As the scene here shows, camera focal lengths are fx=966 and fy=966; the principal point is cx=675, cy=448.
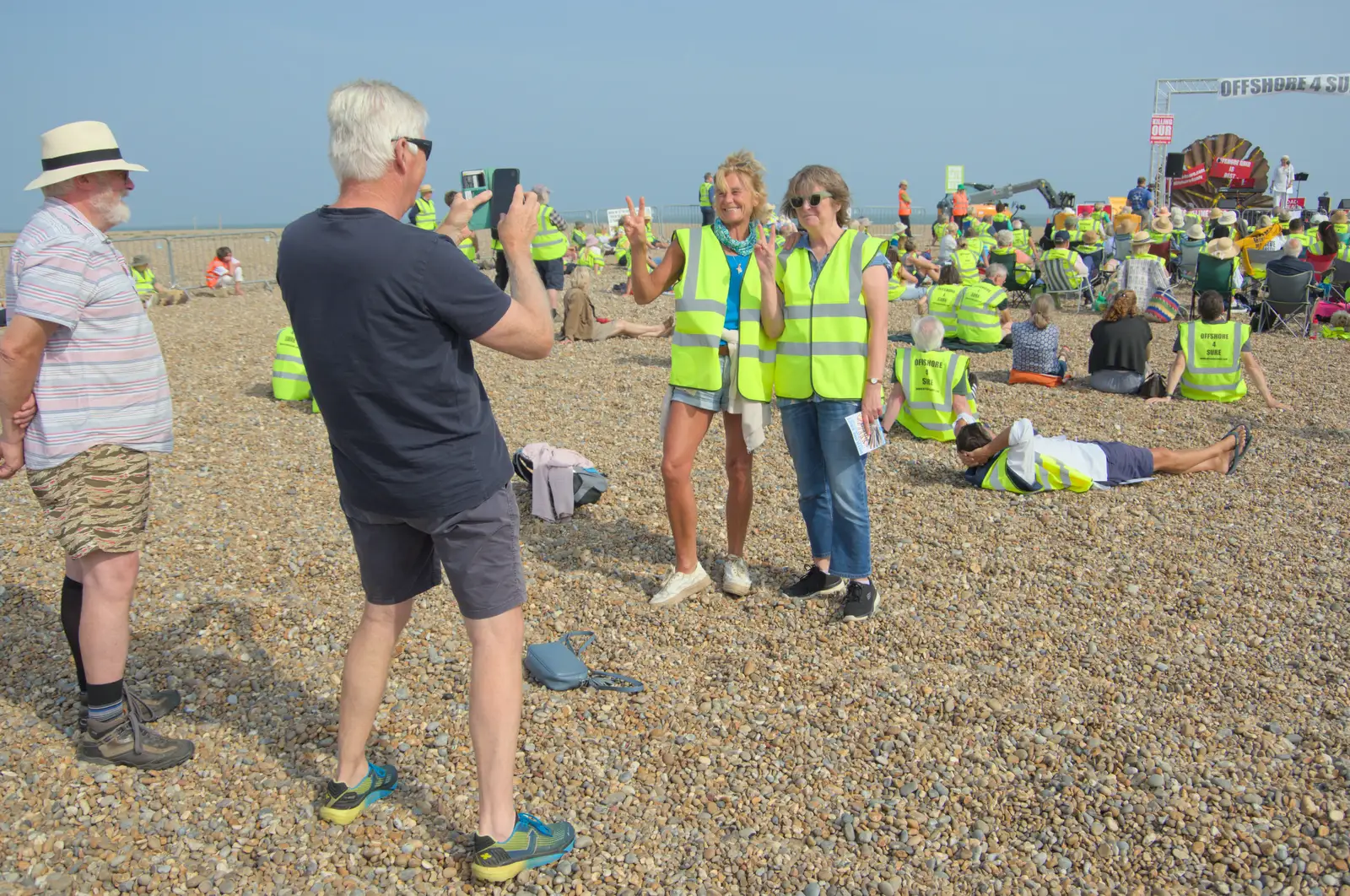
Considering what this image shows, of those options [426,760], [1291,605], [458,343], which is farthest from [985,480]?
[458,343]

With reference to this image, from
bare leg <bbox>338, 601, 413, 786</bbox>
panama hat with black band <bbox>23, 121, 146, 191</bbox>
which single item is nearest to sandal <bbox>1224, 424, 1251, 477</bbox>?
bare leg <bbox>338, 601, 413, 786</bbox>

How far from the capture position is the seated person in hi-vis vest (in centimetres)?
778

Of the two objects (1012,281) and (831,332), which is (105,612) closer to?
(831,332)

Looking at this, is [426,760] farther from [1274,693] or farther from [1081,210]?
[1081,210]

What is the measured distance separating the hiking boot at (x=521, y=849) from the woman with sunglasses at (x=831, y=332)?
1852 millimetres

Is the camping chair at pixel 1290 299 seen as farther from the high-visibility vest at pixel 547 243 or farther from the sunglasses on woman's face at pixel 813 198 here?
the sunglasses on woman's face at pixel 813 198

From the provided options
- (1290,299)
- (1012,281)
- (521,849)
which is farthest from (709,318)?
(1012,281)

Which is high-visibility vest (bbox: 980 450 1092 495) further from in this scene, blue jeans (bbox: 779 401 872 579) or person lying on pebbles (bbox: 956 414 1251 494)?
blue jeans (bbox: 779 401 872 579)

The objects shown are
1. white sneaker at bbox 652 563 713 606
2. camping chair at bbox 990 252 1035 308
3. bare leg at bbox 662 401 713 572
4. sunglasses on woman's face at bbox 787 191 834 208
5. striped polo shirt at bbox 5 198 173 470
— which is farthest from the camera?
camping chair at bbox 990 252 1035 308

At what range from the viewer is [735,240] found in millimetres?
3871

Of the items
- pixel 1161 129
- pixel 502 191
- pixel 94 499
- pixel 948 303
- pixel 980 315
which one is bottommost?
pixel 980 315

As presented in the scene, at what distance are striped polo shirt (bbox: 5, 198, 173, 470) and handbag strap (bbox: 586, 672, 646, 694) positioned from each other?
5.48 feet

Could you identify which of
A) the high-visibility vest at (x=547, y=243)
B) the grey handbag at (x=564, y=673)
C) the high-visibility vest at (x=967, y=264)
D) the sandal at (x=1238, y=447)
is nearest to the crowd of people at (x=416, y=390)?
the grey handbag at (x=564, y=673)

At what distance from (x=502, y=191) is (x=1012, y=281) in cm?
1277
